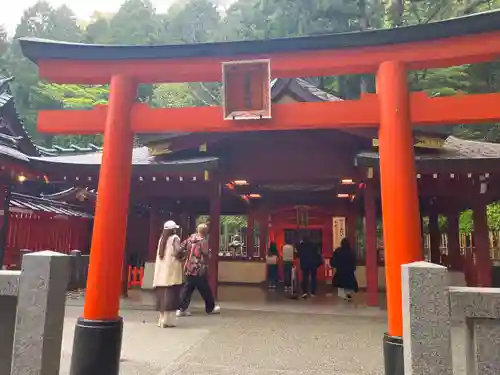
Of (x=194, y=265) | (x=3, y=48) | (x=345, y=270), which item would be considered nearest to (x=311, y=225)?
(x=345, y=270)

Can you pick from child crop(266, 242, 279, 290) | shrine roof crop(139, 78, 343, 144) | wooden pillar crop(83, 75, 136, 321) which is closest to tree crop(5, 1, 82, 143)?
shrine roof crop(139, 78, 343, 144)

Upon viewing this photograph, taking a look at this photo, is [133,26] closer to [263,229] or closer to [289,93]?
[263,229]

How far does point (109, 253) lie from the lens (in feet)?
15.9

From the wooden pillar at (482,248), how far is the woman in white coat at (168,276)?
7351 mm

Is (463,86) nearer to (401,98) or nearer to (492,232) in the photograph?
(492,232)

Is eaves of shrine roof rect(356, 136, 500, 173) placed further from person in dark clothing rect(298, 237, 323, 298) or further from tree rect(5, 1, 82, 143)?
tree rect(5, 1, 82, 143)

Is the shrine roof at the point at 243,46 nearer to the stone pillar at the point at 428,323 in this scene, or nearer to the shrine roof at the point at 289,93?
the stone pillar at the point at 428,323

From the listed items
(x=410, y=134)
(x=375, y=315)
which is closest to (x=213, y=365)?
(x=410, y=134)

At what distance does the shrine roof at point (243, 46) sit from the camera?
4789 millimetres

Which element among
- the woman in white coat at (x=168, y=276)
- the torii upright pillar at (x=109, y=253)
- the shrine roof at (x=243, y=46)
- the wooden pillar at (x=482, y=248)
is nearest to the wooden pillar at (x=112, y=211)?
the torii upright pillar at (x=109, y=253)

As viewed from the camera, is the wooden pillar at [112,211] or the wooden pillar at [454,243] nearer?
the wooden pillar at [112,211]

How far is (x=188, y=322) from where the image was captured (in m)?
7.64

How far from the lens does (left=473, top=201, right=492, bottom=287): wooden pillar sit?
993cm

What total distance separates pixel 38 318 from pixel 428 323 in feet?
9.82
